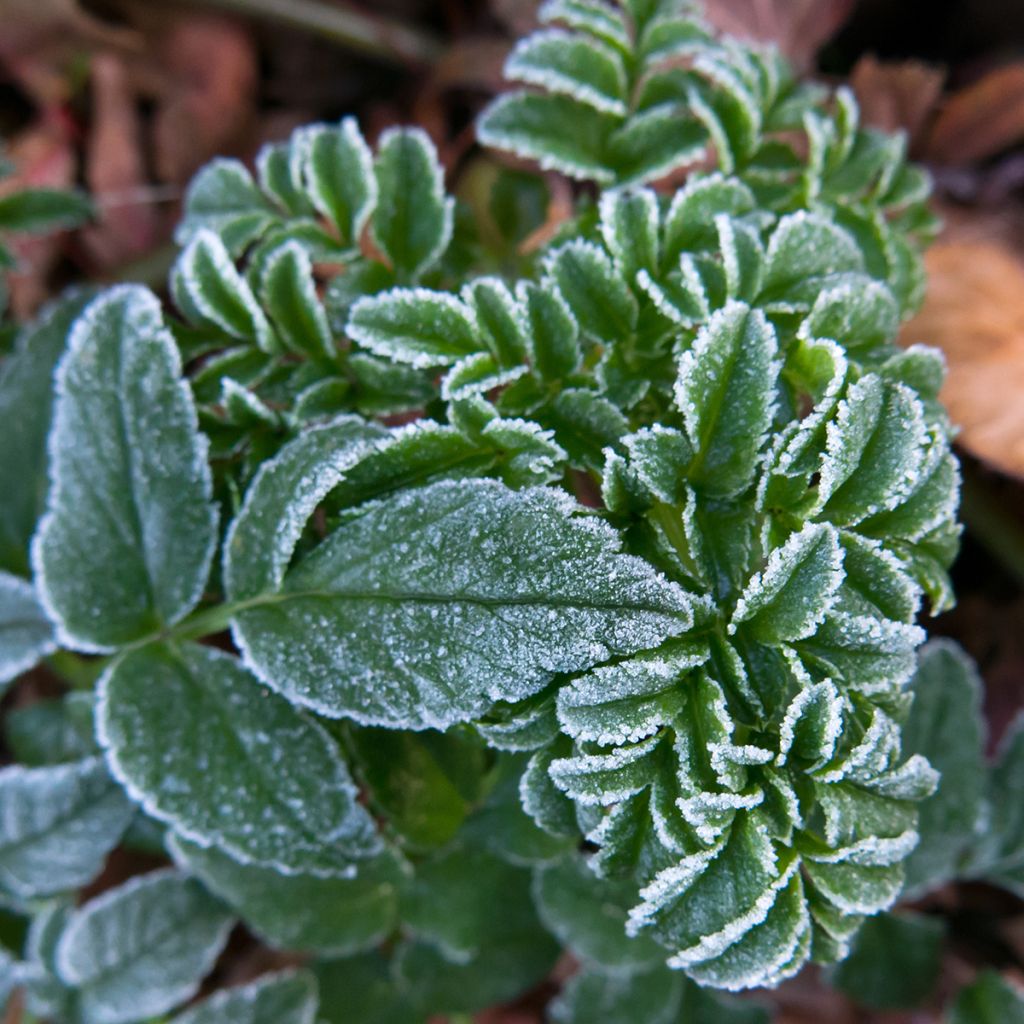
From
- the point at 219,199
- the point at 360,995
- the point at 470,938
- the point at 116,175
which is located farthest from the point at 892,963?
the point at 116,175

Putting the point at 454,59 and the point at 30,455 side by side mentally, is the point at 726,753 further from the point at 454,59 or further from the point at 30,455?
the point at 454,59

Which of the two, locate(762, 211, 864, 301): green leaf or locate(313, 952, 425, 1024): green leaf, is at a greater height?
locate(762, 211, 864, 301): green leaf

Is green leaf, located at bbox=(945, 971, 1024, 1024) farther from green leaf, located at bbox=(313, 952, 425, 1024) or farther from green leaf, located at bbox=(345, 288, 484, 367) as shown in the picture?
green leaf, located at bbox=(345, 288, 484, 367)

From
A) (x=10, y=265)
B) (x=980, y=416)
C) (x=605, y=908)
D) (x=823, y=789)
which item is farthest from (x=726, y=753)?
(x=10, y=265)

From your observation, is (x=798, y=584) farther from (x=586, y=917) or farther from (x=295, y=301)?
(x=586, y=917)

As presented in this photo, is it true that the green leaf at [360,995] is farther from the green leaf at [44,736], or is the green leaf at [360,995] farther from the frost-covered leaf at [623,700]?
the frost-covered leaf at [623,700]

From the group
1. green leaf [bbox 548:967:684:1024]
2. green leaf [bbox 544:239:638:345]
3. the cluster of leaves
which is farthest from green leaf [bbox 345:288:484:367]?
green leaf [bbox 548:967:684:1024]
